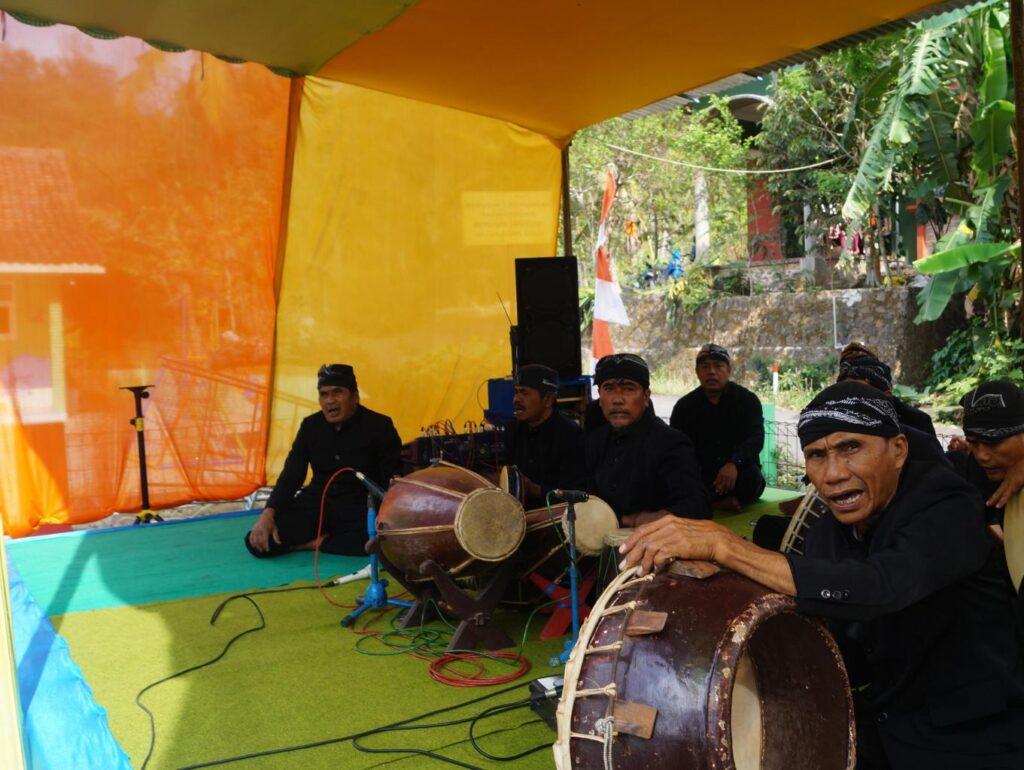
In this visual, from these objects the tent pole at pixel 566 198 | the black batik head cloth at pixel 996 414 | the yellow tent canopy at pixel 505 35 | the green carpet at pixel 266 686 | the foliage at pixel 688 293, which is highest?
the yellow tent canopy at pixel 505 35

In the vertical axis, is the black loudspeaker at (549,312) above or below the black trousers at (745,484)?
above

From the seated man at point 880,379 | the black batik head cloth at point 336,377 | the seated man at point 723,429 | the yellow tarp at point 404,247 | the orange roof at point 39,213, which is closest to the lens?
the seated man at point 880,379

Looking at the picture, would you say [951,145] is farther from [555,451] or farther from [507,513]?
[507,513]

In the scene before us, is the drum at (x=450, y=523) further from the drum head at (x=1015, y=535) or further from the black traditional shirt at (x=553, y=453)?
the drum head at (x=1015, y=535)

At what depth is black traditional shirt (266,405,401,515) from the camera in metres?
5.96

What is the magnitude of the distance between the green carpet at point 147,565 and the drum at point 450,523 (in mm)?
1565

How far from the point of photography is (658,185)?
18562 mm

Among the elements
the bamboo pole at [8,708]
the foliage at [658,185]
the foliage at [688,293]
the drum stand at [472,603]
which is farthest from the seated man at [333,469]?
the foliage at [688,293]

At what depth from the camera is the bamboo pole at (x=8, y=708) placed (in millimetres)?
2059

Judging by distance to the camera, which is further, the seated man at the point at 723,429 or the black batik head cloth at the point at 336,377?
the seated man at the point at 723,429

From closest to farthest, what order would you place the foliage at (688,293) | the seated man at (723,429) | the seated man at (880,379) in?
1. the seated man at (880,379)
2. the seated man at (723,429)
3. the foliage at (688,293)

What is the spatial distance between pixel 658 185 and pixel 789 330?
16.3ft

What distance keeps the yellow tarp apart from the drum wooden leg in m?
4.06

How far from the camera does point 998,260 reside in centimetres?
1062
